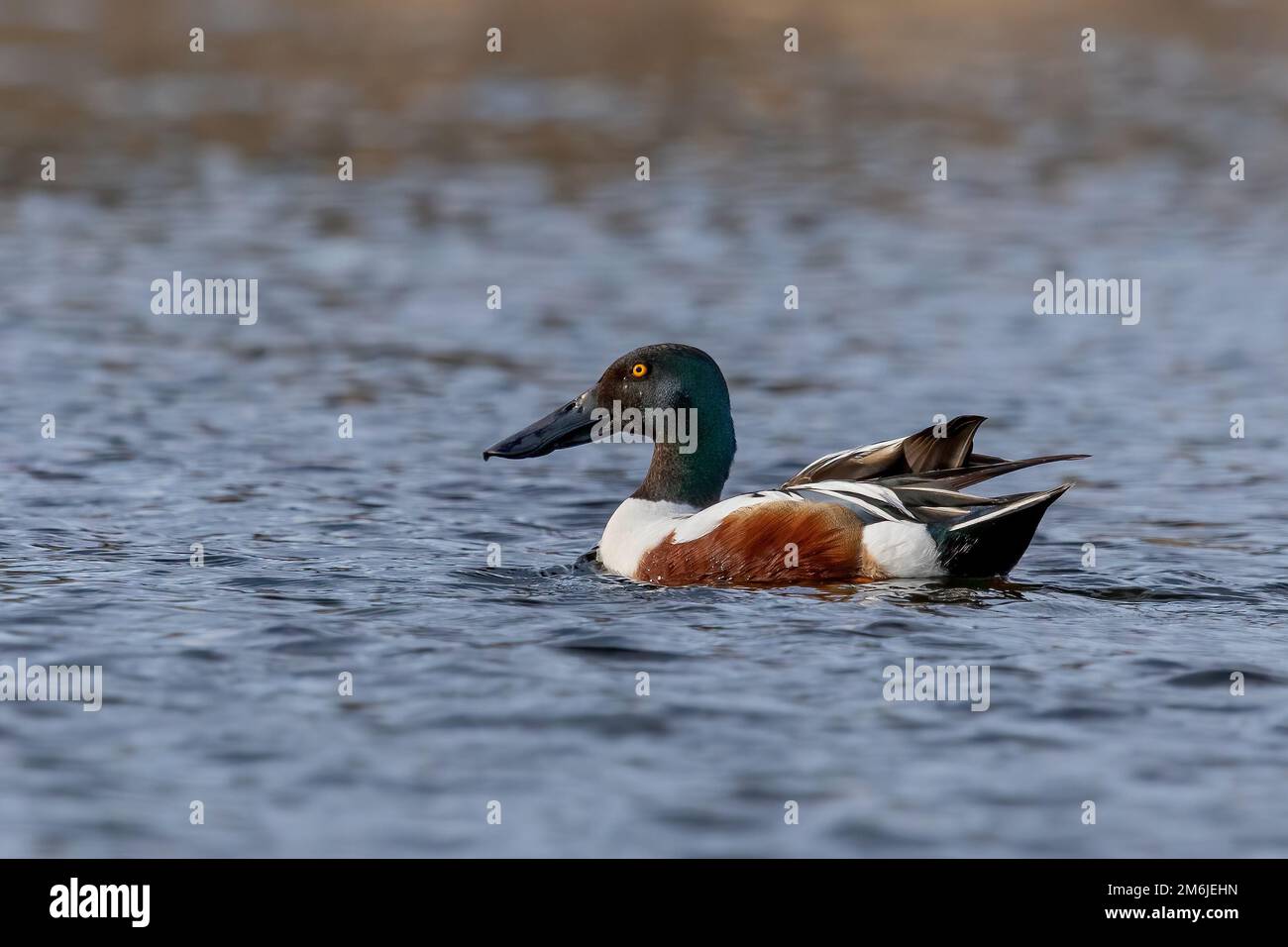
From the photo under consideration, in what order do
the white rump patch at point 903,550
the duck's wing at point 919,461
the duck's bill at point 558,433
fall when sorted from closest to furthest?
the white rump patch at point 903,550
the duck's wing at point 919,461
the duck's bill at point 558,433

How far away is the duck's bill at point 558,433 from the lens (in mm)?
10188

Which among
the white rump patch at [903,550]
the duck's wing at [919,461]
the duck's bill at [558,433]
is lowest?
the white rump patch at [903,550]

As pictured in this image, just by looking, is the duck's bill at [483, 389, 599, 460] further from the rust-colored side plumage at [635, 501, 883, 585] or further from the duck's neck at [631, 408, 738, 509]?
the rust-colored side plumage at [635, 501, 883, 585]

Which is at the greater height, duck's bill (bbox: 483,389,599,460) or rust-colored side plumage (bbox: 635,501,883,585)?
duck's bill (bbox: 483,389,599,460)

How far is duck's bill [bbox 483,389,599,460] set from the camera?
10188 mm

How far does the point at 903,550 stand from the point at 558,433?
2.04 meters

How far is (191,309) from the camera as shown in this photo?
1650cm

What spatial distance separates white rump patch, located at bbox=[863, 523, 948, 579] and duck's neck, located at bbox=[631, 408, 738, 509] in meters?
1.13

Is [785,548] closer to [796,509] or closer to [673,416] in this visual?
[796,509]

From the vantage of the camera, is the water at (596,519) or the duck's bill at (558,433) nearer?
the water at (596,519)

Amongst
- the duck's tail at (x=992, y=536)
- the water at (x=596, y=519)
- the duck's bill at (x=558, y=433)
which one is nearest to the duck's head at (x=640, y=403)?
the duck's bill at (x=558, y=433)

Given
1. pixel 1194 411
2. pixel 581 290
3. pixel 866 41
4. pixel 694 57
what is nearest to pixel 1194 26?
pixel 866 41

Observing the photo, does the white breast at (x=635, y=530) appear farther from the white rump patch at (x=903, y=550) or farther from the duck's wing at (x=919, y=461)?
the white rump patch at (x=903, y=550)

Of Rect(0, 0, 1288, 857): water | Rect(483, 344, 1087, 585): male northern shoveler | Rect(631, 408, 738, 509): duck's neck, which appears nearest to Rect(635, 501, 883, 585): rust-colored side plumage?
Rect(483, 344, 1087, 585): male northern shoveler
